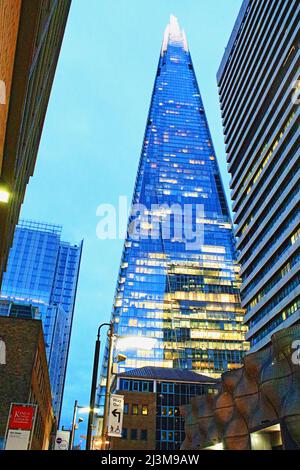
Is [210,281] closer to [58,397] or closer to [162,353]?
[162,353]

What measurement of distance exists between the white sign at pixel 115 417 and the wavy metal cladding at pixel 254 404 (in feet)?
80.1

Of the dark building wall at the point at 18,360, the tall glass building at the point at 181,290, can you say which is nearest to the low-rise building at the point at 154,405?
the tall glass building at the point at 181,290

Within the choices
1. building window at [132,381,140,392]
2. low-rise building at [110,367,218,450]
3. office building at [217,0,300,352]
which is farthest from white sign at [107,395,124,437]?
building window at [132,381,140,392]

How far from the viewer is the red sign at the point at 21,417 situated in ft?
72.1

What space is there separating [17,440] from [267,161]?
8178cm

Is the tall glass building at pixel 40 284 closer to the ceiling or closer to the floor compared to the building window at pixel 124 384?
closer to the ceiling

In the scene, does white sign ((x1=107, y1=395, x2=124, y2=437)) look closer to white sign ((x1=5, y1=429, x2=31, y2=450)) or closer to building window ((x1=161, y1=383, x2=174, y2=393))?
white sign ((x1=5, y1=429, x2=31, y2=450))

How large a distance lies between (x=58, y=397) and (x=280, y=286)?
453ft

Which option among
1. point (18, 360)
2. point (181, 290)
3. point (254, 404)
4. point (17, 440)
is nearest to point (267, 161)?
point (254, 404)

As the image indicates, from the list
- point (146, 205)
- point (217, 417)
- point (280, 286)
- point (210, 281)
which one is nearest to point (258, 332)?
point (280, 286)

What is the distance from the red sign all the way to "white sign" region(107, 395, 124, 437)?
6.50 metres

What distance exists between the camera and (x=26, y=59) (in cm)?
1627

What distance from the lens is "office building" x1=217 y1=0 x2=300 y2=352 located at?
77.4 metres

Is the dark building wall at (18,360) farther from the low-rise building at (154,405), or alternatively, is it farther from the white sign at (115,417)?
the low-rise building at (154,405)
